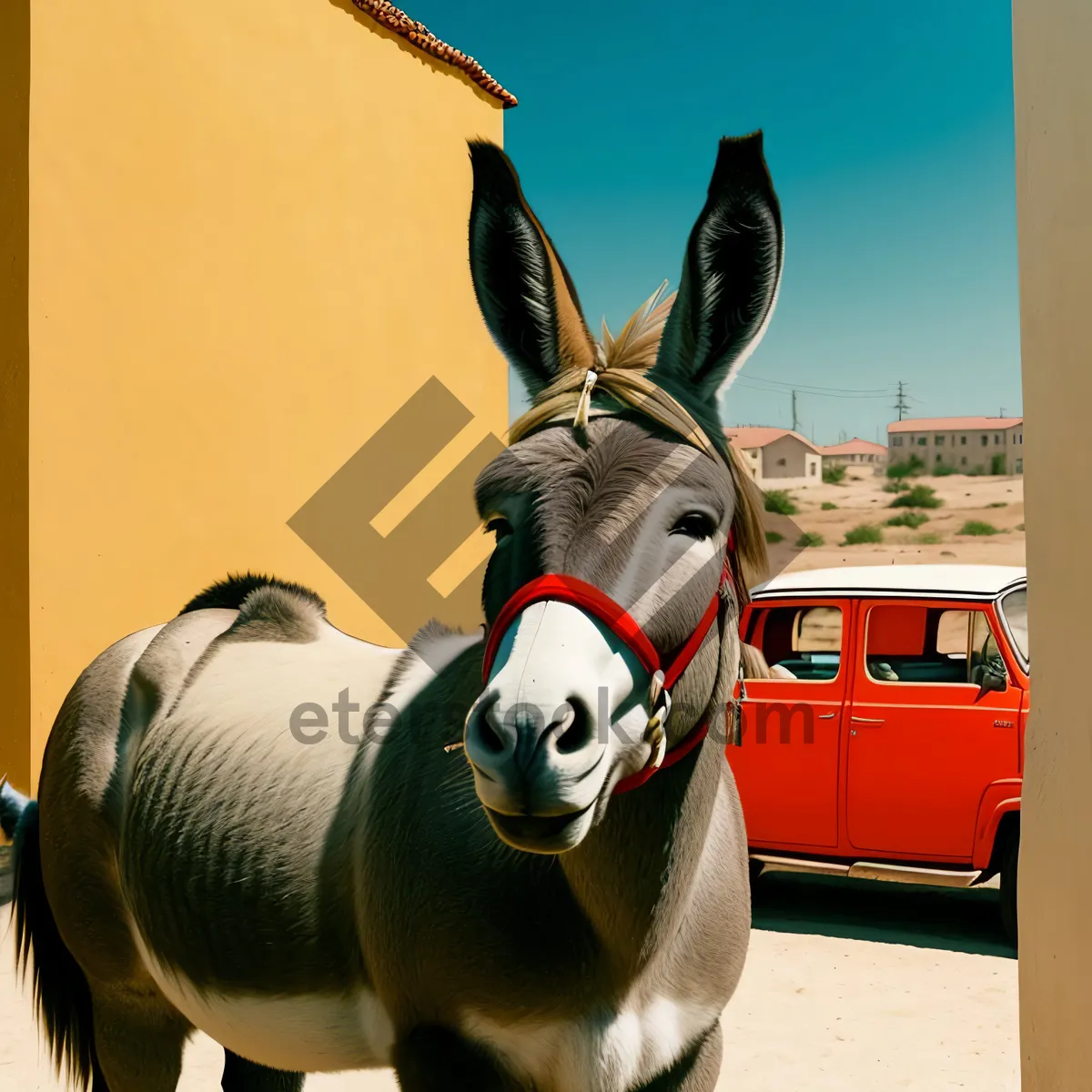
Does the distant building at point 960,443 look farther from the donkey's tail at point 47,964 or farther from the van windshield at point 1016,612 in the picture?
the donkey's tail at point 47,964

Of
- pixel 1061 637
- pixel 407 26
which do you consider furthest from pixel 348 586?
A: pixel 1061 637

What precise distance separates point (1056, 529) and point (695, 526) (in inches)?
56.9

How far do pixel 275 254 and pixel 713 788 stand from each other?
7391 mm

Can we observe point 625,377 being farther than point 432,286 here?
No

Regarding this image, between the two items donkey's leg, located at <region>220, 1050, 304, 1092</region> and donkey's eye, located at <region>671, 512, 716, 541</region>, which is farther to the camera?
donkey's leg, located at <region>220, 1050, 304, 1092</region>

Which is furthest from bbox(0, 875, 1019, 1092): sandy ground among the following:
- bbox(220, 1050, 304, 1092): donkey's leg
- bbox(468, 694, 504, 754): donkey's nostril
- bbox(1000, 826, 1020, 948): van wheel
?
bbox(468, 694, 504, 754): donkey's nostril

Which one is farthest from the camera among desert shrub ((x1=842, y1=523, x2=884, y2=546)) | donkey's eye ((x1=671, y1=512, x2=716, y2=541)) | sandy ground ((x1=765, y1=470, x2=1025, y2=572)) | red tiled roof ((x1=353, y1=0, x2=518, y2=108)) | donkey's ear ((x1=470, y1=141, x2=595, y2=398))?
desert shrub ((x1=842, y1=523, x2=884, y2=546))

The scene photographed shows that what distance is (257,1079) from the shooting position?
2543 millimetres

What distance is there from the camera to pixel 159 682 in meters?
2.36

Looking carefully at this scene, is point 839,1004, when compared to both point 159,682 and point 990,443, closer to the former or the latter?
point 159,682

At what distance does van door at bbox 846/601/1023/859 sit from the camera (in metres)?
4.89

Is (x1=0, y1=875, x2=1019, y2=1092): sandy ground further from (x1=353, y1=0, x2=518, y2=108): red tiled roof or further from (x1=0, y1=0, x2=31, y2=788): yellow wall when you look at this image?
(x1=353, y1=0, x2=518, y2=108): red tiled roof

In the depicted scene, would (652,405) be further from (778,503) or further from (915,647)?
(915,647)

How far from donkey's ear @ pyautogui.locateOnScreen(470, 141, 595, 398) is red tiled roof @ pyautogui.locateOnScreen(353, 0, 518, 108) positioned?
8.31m
